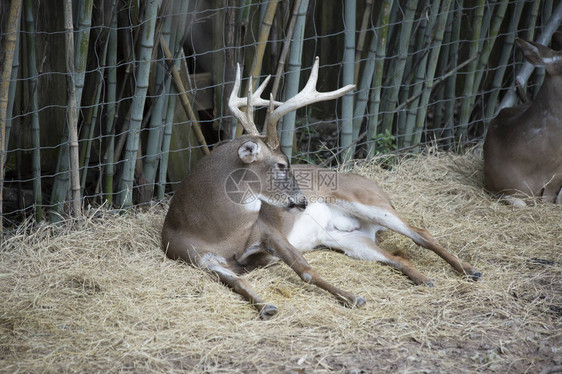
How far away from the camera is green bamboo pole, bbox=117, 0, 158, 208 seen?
4.48 meters

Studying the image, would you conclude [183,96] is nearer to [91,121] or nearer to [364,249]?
[91,121]

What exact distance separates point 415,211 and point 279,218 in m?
1.20

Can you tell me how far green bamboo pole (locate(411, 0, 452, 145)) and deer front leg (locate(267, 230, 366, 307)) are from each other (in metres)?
2.28

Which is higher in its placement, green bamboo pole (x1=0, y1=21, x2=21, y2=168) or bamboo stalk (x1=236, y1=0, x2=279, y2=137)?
Answer: bamboo stalk (x1=236, y1=0, x2=279, y2=137)

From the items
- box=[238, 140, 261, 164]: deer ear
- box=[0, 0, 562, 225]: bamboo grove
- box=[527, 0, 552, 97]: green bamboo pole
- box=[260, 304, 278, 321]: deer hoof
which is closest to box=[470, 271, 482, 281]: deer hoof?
box=[260, 304, 278, 321]: deer hoof

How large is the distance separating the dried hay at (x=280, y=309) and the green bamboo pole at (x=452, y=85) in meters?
1.51

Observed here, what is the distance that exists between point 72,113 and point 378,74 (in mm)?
2393

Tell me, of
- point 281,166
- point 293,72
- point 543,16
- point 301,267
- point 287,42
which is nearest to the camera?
point 301,267

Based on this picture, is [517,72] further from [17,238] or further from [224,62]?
[17,238]

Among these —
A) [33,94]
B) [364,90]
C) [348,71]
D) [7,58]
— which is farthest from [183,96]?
[364,90]

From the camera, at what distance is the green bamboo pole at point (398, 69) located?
557cm

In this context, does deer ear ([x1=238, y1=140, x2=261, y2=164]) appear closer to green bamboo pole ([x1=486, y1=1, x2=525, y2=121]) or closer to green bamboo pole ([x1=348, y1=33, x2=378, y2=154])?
green bamboo pole ([x1=348, y1=33, x2=378, y2=154])

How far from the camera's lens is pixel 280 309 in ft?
12.1

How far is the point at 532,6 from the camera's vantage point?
6.13 metres
